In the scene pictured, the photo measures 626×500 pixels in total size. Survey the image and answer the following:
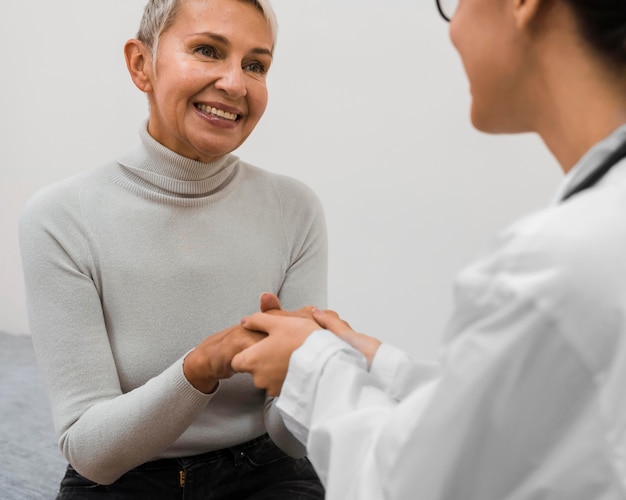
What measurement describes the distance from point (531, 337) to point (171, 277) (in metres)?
0.93

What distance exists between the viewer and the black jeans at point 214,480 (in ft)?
4.64

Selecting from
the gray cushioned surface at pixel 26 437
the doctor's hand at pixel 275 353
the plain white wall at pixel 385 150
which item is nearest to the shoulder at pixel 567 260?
the doctor's hand at pixel 275 353

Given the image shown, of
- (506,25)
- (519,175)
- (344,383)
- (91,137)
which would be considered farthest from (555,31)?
(91,137)

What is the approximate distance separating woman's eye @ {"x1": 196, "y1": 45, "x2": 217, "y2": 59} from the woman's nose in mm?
34

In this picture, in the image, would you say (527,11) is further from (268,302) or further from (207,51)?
(207,51)

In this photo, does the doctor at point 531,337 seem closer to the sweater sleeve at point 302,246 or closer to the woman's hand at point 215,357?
the woman's hand at point 215,357

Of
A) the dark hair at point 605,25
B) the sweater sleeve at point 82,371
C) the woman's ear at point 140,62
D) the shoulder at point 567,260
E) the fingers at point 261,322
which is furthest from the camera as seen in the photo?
the woman's ear at point 140,62

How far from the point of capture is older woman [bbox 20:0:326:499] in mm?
1379

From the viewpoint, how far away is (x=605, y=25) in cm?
79

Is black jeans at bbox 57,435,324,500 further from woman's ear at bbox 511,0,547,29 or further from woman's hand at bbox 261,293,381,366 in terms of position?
woman's ear at bbox 511,0,547,29

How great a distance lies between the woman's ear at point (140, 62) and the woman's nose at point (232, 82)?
0.16 meters

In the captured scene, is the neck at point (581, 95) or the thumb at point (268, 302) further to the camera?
the thumb at point (268, 302)

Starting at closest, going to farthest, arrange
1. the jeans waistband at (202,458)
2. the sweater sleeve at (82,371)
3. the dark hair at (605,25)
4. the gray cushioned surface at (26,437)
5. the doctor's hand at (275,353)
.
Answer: the dark hair at (605,25)
the doctor's hand at (275,353)
the sweater sleeve at (82,371)
the jeans waistband at (202,458)
the gray cushioned surface at (26,437)

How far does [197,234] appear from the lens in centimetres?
154
